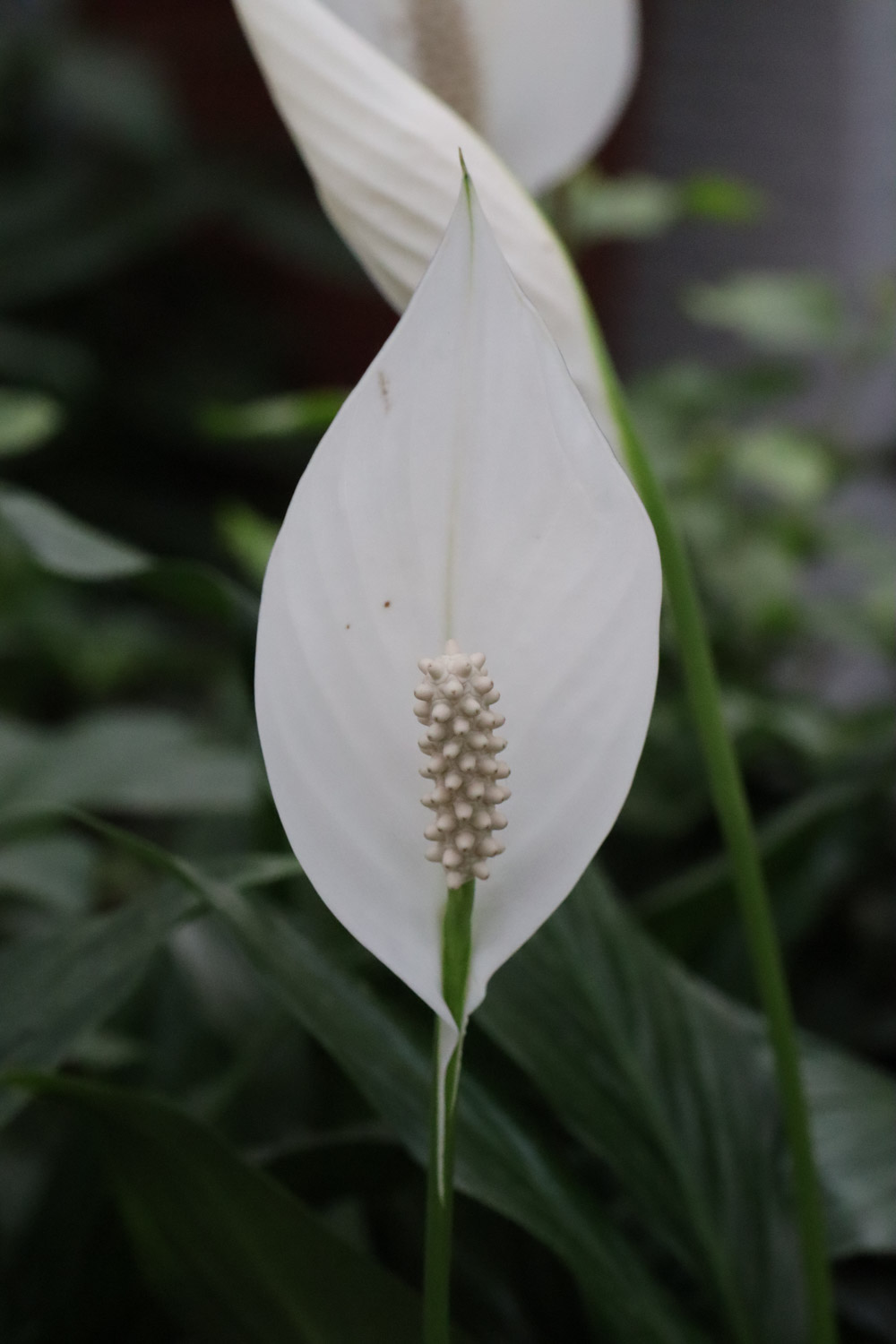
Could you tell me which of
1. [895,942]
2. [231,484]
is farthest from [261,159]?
[895,942]

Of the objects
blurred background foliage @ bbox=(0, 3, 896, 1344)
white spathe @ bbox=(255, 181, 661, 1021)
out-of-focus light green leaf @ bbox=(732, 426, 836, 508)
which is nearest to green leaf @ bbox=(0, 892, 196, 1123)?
blurred background foliage @ bbox=(0, 3, 896, 1344)

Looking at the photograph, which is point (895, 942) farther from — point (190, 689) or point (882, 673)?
point (190, 689)

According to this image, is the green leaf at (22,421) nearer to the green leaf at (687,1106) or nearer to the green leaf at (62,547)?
the green leaf at (62,547)

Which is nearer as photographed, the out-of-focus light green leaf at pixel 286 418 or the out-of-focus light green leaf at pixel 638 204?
the out-of-focus light green leaf at pixel 286 418

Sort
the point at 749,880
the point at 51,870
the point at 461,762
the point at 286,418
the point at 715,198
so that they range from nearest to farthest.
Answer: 1. the point at 461,762
2. the point at 749,880
3. the point at 51,870
4. the point at 286,418
5. the point at 715,198

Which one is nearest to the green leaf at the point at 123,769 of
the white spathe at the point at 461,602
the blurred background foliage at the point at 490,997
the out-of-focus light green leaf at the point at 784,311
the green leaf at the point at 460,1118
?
the blurred background foliage at the point at 490,997

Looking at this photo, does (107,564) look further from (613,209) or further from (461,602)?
(613,209)

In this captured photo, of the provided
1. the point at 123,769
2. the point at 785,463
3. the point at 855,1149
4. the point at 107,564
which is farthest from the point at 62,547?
the point at 785,463
